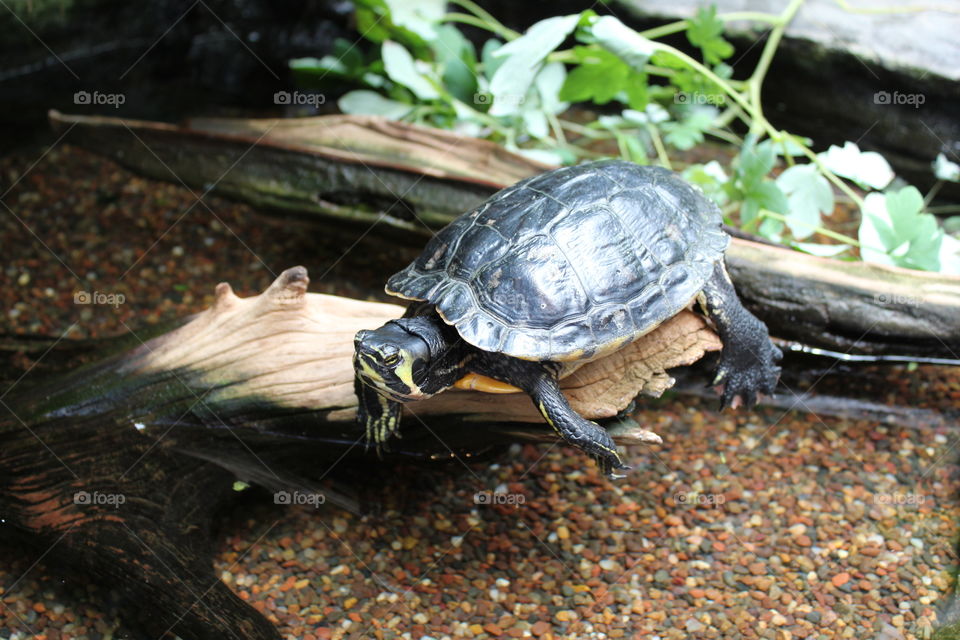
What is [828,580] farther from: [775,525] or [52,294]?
[52,294]

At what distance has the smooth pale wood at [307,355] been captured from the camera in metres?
2.92

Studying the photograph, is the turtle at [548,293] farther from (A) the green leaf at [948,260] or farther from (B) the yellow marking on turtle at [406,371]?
(A) the green leaf at [948,260]

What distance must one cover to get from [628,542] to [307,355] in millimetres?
1506

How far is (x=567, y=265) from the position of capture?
8.86ft

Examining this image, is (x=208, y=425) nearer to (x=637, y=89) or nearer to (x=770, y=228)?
(x=637, y=89)

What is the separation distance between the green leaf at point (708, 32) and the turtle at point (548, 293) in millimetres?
1686

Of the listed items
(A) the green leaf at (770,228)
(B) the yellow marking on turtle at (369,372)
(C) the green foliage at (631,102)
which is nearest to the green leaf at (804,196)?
(C) the green foliage at (631,102)

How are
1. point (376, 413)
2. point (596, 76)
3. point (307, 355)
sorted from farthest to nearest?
point (596, 76), point (307, 355), point (376, 413)

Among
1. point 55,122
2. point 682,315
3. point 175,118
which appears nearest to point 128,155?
point 55,122

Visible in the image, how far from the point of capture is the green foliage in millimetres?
3734

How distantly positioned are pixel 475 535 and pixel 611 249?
4.29 ft

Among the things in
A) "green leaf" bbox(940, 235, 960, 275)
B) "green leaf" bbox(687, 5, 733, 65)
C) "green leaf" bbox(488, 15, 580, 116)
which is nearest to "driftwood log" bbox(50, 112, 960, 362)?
"green leaf" bbox(940, 235, 960, 275)

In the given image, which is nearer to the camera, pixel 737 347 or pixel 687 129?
pixel 737 347

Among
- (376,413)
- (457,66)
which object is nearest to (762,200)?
(457,66)
